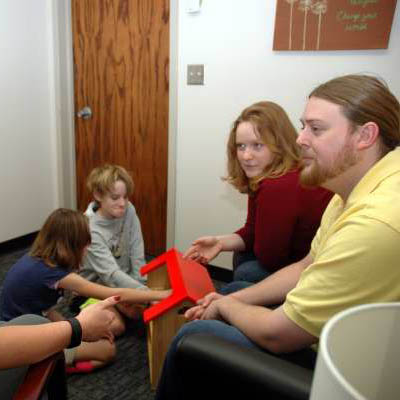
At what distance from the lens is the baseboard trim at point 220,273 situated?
260cm

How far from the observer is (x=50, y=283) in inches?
57.1

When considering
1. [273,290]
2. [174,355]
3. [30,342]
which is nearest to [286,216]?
[273,290]

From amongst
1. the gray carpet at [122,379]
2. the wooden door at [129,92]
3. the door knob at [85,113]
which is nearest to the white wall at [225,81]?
the wooden door at [129,92]

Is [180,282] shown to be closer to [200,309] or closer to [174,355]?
[200,309]

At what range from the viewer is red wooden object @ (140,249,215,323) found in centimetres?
133

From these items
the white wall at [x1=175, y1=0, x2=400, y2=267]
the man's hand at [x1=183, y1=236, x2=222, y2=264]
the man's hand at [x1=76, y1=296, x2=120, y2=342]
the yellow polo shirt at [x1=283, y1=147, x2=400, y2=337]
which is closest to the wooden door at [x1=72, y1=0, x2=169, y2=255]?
the white wall at [x1=175, y1=0, x2=400, y2=267]

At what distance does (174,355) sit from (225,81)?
1.82m

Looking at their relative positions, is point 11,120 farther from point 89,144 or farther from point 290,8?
point 290,8

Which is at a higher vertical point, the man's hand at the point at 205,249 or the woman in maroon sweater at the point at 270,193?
the woman in maroon sweater at the point at 270,193

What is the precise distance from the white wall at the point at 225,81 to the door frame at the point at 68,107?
0.14ft

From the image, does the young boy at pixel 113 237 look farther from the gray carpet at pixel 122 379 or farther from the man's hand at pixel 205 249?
the man's hand at pixel 205 249

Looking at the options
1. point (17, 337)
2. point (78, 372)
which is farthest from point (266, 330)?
point (78, 372)

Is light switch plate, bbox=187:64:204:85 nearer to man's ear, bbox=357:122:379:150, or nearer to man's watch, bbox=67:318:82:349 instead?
man's ear, bbox=357:122:379:150

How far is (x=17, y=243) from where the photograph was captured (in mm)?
2926
